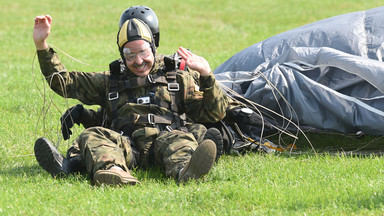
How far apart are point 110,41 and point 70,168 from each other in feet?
39.4

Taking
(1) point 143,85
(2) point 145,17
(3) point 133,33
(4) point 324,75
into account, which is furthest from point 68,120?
(4) point 324,75

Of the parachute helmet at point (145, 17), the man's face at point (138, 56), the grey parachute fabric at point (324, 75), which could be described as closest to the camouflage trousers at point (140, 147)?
the man's face at point (138, 56)

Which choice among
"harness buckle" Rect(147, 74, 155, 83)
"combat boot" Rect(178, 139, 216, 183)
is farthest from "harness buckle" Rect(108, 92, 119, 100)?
"combat boot" Rect(178, 139, 216, 183)

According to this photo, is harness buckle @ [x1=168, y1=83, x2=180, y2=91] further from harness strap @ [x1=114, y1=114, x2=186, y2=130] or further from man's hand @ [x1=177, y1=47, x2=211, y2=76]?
man's hand @ [x1=177, y1=47, x2=211, y2=76]

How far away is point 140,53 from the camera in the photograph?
21.0 ft

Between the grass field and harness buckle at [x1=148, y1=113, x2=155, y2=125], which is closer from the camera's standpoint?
the grass field

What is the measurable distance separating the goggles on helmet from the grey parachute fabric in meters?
1.45

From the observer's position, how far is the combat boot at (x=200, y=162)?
5418 mm

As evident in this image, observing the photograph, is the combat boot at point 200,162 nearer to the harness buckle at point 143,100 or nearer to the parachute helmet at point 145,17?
the harness buckle at point 143,100

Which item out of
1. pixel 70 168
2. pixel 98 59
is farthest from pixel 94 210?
pixel 98 59

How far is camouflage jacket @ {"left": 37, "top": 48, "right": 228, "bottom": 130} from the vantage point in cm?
641

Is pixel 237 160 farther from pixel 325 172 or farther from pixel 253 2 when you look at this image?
pixel 253 2

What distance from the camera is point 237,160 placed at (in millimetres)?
6699

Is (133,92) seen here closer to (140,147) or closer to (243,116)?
(140,147)
